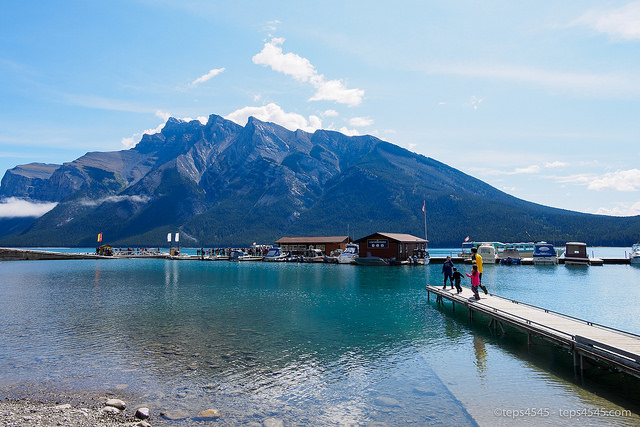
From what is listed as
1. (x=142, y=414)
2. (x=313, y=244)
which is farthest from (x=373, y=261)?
(x=142, y=414)

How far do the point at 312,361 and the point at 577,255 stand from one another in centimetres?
9974

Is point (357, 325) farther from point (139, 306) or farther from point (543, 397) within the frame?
point (139, 306)

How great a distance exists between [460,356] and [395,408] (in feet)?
27.4

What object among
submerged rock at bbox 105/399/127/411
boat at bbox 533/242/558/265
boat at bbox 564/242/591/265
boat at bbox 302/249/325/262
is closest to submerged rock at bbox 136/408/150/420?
submerged rock at bbox 105/399/127/411

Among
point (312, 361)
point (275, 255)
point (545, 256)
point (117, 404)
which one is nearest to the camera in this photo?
point (117, 404)

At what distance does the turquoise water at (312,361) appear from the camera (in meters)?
15.5

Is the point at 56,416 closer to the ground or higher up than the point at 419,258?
closer to the ground

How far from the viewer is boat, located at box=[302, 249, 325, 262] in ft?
384

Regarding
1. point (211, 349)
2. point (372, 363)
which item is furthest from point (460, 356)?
point (211, 349)

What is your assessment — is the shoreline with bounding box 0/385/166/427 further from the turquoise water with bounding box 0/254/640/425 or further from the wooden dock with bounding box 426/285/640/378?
the wooden dock with bounding box 426/285/640/378

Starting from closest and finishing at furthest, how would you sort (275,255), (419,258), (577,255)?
(577,255)
(419,258)
(275,255)

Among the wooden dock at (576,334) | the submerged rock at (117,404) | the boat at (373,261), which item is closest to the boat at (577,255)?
the boat at (373,261)

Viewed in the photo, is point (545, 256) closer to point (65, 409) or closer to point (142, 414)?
point (142, 414)

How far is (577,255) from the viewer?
98938mm
